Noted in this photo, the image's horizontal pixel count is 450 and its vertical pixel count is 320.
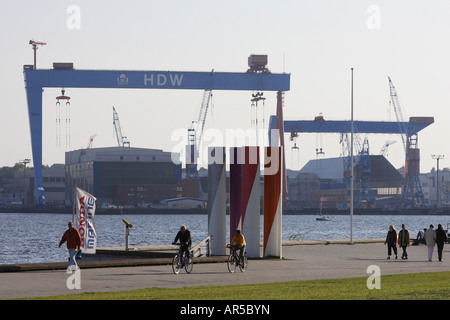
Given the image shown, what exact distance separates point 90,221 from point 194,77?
105648 millimetres

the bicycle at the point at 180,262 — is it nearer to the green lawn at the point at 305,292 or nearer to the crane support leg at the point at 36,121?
the green lawn at the point at 305,292

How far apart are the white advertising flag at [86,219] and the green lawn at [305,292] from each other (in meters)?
9.87

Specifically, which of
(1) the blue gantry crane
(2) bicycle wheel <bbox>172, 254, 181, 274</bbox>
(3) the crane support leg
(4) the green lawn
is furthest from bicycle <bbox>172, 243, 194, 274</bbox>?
(3) the crane support leg

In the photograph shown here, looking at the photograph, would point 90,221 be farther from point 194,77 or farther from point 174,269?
point 194,77

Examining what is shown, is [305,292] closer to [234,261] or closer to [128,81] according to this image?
[234,261]

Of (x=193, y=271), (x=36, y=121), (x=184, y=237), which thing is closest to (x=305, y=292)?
(x=184, y=237)

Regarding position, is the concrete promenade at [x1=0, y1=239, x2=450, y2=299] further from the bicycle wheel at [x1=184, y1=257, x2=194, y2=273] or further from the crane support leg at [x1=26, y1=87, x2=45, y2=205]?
the crane support leg at [x1=26, y1=87, x2=45, y2=205]

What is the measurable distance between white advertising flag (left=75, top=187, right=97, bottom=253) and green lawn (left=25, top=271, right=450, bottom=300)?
987 cm

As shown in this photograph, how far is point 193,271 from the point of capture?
29547 mm

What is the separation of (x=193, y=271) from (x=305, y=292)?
8.98 meters

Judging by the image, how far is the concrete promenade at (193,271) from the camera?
23516mm

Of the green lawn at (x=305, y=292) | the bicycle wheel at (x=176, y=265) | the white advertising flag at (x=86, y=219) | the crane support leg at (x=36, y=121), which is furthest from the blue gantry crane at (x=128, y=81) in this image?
the green lawn at (x=305, y=292)
